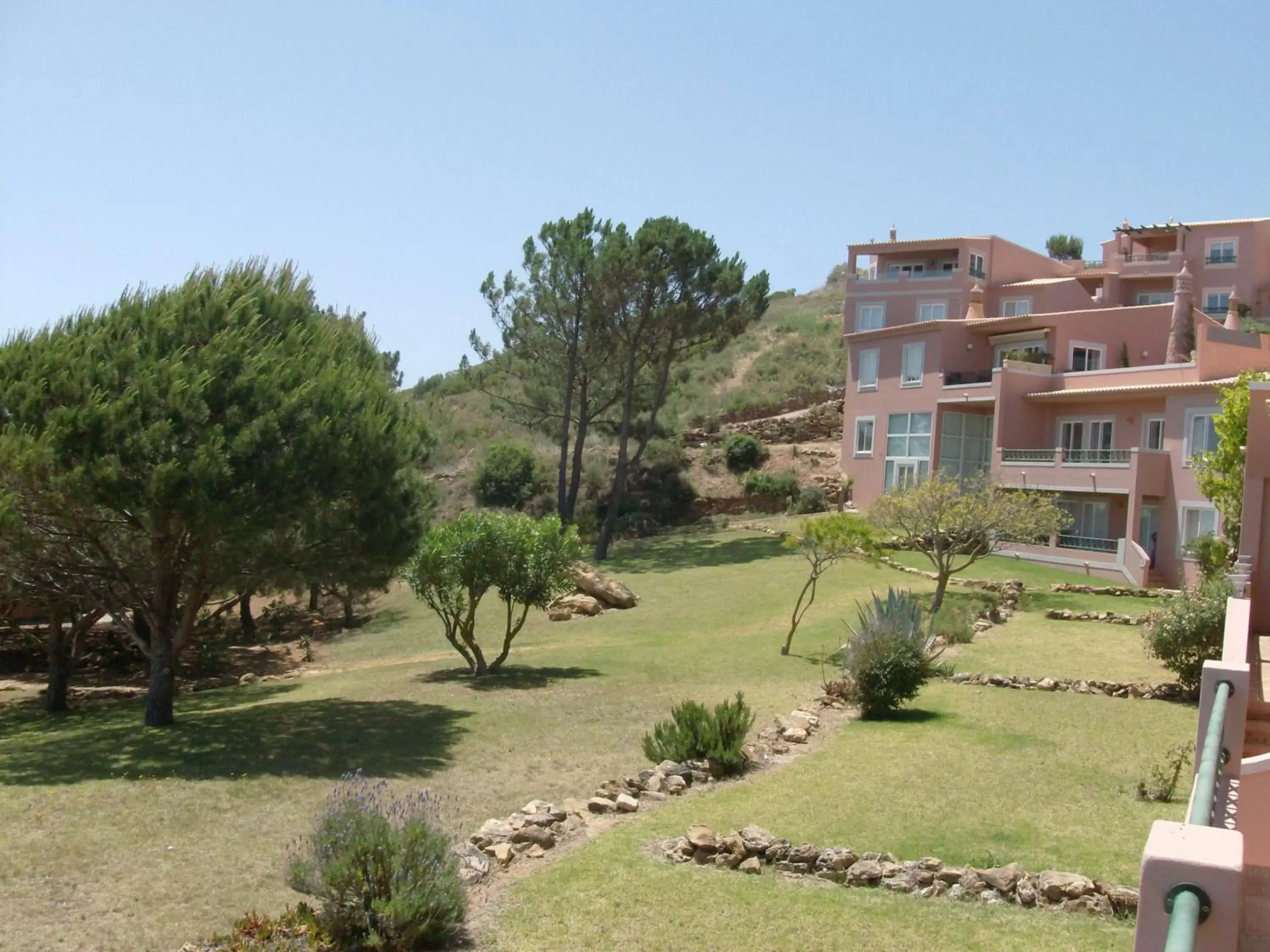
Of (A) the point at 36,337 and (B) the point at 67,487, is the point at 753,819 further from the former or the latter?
(A) the point at 36,337

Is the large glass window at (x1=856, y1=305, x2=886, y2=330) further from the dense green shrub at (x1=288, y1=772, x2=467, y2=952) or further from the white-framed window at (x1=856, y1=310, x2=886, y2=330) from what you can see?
the dense green shrub at (x1=288, y1=772, x2=467, y2=952)

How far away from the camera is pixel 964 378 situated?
45500mm

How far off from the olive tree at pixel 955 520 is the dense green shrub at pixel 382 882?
2094 cm

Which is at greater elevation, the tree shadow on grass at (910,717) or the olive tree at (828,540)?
the olive tree at (828,540)

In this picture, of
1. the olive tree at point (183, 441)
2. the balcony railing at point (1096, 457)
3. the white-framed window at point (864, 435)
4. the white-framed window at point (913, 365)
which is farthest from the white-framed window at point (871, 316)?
the olive tree at point (183, 441)

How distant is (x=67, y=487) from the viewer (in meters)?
17.2

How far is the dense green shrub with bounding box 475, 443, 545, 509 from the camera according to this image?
56.2 metres

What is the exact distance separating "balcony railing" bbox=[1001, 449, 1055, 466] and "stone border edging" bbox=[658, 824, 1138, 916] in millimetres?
31805

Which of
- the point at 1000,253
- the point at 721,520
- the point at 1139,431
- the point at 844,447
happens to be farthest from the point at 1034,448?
the point at 1000,253

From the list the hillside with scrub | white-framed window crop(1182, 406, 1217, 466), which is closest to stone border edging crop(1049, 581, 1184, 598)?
white-framed window crop(1182, 406, 1217, 466)

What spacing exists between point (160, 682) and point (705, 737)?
10.7 metres

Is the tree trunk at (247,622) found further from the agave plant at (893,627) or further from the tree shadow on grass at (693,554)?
the agave plant at (893,627)

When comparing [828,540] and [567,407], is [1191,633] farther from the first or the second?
[567,407]

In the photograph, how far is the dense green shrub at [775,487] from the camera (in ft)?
171
